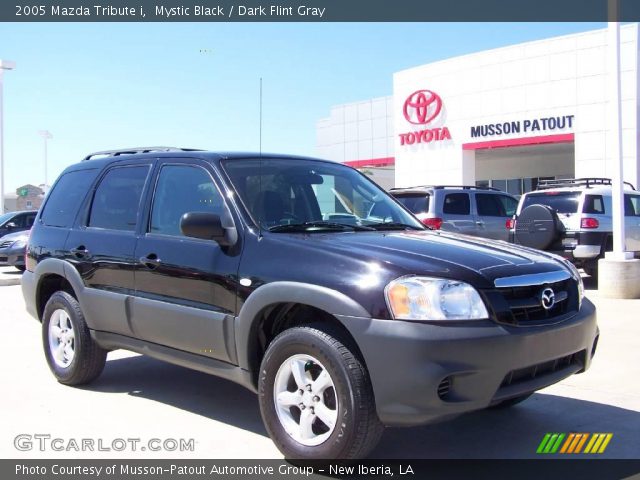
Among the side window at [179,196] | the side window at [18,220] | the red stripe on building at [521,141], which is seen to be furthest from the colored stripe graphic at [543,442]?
the red stripe on building at [521,141]

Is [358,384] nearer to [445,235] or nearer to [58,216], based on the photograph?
[445,235]

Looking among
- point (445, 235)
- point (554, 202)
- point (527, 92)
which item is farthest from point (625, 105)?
point (445, 235)

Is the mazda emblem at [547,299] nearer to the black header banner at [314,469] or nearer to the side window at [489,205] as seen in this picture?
the black header banner at [314,469]

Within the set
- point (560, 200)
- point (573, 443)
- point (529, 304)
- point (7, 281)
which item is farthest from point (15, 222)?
point (529, 304)

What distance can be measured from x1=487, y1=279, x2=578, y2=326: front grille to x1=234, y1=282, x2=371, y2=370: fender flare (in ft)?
2.30

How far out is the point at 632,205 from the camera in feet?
42.2

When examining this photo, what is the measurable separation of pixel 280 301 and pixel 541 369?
4.91 feet

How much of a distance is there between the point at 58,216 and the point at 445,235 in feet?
11.4

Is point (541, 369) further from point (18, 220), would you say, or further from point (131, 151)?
point (18, 220)

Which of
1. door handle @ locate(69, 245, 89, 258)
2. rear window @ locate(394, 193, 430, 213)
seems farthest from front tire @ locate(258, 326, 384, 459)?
rear window @ locate(394, 193, 430, 213)

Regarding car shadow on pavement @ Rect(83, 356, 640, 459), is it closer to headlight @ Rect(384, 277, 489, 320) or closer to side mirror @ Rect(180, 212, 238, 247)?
headlight @ Rect(384, 277, 489, 320)

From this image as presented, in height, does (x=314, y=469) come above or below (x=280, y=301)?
below

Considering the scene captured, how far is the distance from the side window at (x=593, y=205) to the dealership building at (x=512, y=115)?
12.4 meters

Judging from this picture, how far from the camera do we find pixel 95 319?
17.2 feet
